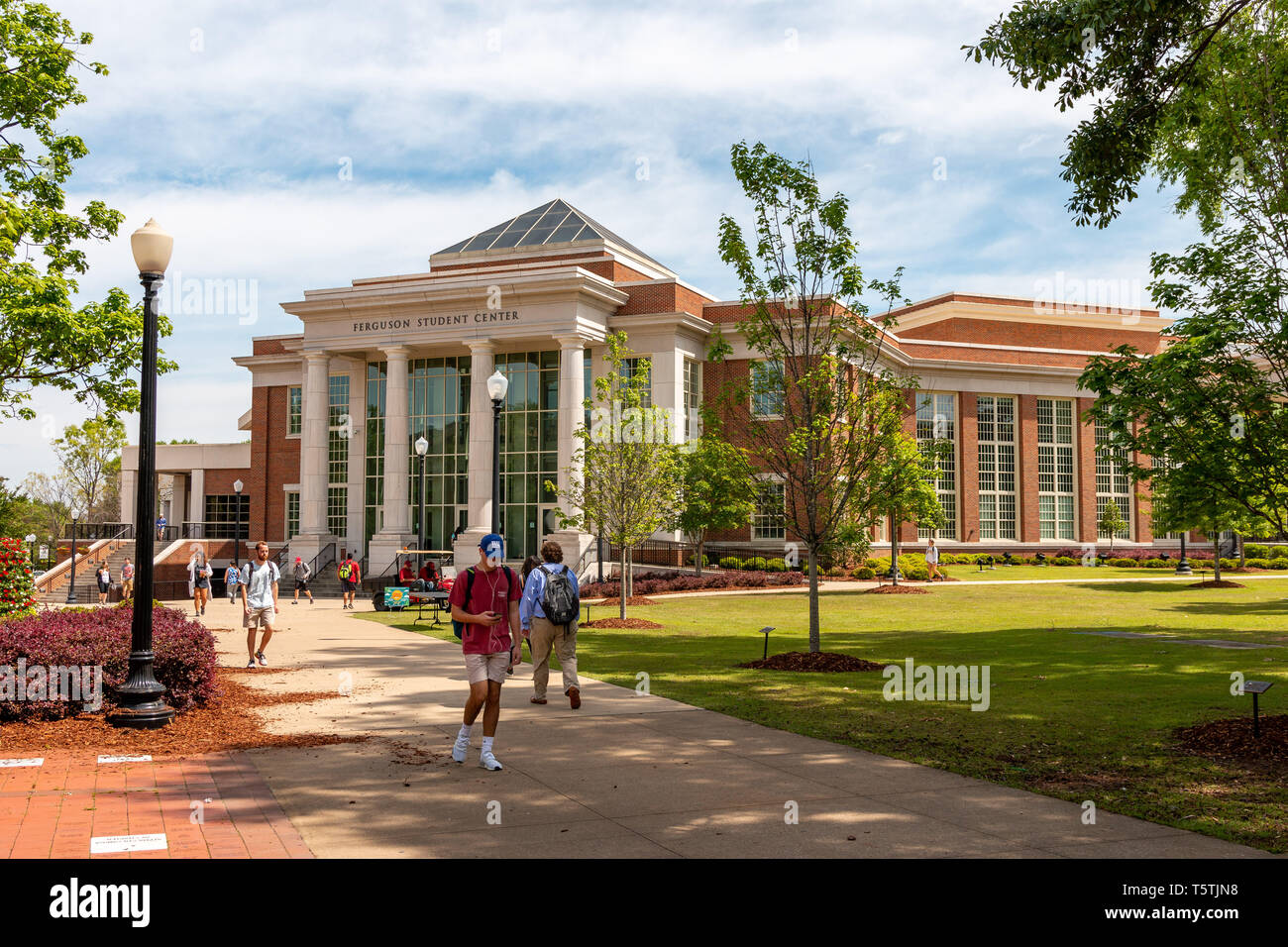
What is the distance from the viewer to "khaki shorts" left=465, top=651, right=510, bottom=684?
8016 mm

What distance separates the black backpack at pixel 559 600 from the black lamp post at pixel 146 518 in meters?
3.90

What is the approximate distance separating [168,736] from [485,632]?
3589mm

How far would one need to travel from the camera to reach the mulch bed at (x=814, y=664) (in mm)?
14078

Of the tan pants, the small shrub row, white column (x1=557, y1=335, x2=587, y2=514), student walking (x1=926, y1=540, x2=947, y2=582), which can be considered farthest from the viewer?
white column (x1=557, y1=335, x2=587, y2=514)

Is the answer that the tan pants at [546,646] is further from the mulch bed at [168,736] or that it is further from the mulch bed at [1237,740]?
the mulch bed at [1237,740]

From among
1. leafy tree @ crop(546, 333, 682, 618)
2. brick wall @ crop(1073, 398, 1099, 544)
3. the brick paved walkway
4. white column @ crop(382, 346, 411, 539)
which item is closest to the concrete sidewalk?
the brick paved walkway

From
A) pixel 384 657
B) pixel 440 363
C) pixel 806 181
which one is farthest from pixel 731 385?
pixel 440 363

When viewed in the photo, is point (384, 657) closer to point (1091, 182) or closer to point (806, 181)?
point (806, 181)

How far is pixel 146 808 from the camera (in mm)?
6570

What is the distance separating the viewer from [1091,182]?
1077 centimetres

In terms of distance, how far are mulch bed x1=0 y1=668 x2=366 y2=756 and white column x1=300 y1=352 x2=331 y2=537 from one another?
32.4 metres

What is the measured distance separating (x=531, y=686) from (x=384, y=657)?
4.25 m

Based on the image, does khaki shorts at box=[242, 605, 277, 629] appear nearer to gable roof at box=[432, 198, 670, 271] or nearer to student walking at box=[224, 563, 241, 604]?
student walking at box=[224, 563, 241, 604]

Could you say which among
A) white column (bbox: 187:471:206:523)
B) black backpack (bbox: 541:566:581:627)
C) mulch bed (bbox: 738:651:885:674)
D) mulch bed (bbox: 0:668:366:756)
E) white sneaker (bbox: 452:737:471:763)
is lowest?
mulch bed (bbox: 738:651:885:674)
